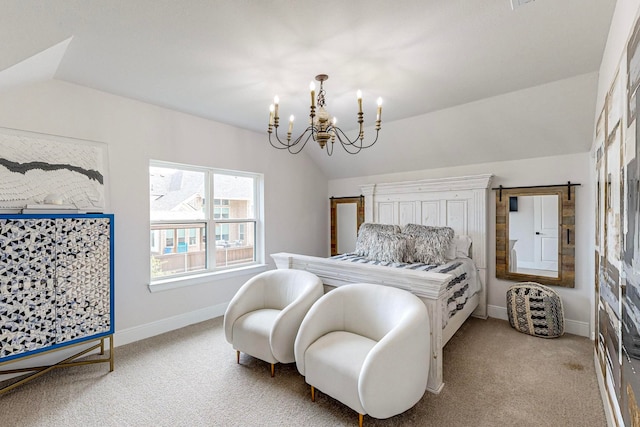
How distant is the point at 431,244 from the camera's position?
136 inches

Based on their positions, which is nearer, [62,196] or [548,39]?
[548,39]

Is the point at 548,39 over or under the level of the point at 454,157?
over

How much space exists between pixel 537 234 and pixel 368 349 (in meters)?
2.80

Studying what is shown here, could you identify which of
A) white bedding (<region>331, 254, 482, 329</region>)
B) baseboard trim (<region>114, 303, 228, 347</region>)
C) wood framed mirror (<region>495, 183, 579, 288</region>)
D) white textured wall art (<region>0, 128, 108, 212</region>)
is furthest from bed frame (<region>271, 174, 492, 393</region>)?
white textured wall art (<region>0, 128, 108, 212</region>)

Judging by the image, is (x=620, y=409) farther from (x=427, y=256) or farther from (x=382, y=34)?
(x=382, y=34)

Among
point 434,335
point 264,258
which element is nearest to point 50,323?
point 264,258

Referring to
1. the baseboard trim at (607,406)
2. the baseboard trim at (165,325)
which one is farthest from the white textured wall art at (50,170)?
the baseboard trim at (607,406)

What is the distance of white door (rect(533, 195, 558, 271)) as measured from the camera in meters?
3.33

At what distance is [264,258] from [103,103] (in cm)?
260

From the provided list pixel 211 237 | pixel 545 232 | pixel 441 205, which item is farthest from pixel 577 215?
pixel 211 237

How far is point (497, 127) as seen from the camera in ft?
10.6

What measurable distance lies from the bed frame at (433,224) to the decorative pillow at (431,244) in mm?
443

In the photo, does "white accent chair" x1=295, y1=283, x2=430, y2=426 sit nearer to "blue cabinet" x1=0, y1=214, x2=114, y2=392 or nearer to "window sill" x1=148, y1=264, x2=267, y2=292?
"blue cabinet" x1=0, y1=214, x2=114, y2=392

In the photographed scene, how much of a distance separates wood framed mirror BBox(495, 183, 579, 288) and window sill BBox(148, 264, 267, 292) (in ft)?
10.6
